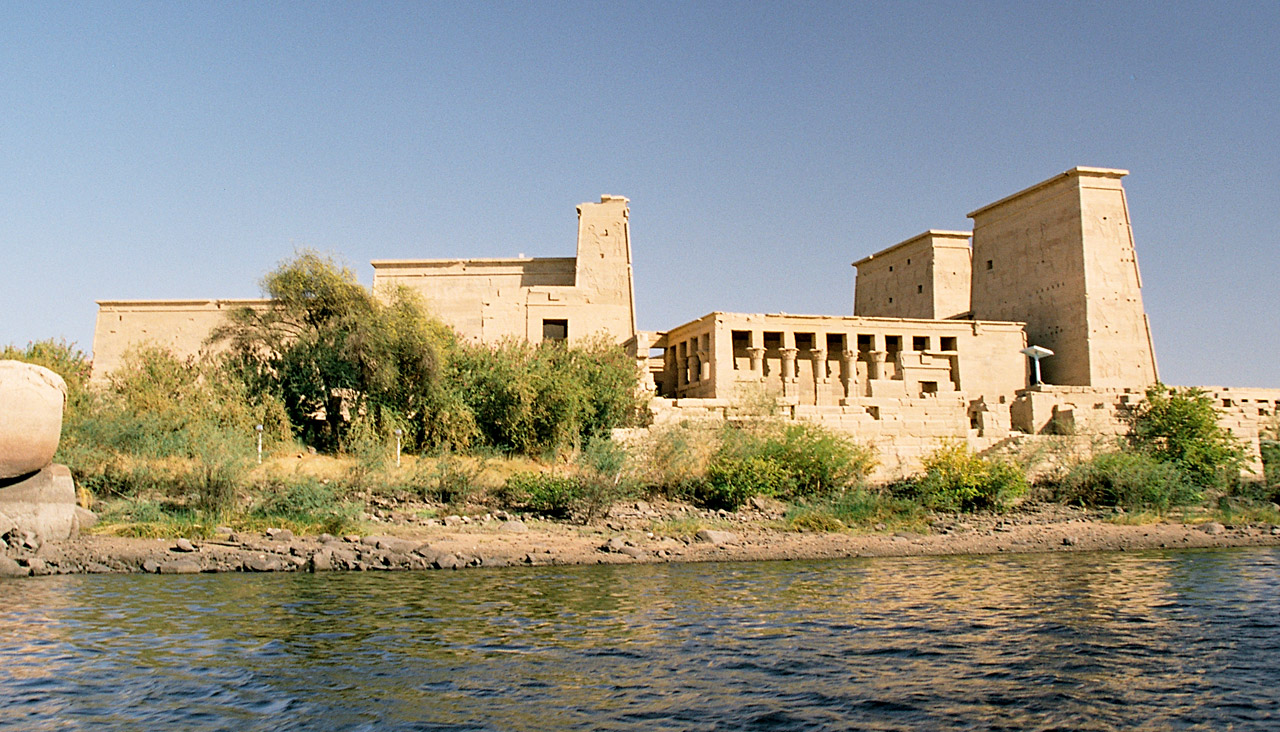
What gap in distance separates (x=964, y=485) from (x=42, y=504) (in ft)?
46.1

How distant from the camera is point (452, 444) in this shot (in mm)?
19703

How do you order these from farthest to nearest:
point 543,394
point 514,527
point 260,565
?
1. point 543,394
2. point 514,527
3. point 260,565

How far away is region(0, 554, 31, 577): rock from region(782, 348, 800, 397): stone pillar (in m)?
18.3

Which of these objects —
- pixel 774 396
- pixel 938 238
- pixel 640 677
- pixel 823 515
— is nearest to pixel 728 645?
pixel 640 677

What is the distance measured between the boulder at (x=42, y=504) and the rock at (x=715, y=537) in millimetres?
8084

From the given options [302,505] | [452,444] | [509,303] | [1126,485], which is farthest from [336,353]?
[1126,485]

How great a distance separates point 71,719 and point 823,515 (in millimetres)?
12390

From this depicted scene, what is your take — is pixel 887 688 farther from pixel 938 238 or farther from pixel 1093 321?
pixel 938 238

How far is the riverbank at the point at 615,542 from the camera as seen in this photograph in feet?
Result: 38.8

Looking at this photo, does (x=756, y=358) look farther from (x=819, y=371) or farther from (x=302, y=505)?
(x=302, y=505)

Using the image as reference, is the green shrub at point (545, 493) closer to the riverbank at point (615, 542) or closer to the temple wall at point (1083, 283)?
the riverbank at point (615, 542)

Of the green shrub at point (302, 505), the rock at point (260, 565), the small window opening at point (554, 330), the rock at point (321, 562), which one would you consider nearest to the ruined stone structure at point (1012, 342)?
the small window opening at point (554, 330)

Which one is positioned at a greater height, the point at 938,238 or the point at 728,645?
the point at 938,238

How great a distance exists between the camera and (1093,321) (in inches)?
1067
